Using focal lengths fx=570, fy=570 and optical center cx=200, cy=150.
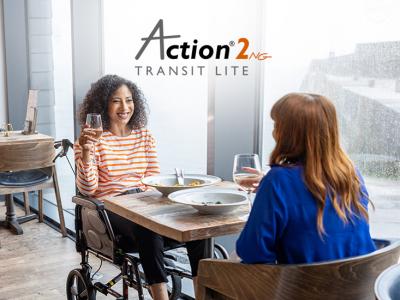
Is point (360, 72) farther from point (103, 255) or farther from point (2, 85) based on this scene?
point (2, 85)

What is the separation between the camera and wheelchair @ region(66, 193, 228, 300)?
2.32m

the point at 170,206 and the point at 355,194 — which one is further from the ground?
the point at 355,194

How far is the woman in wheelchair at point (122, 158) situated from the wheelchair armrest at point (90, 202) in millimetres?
77

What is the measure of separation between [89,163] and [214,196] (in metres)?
0.69

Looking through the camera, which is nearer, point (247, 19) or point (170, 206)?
point (170, 206)

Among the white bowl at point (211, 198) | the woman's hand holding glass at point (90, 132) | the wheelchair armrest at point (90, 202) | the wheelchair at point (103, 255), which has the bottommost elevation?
the wheelchair at point (103, 255)

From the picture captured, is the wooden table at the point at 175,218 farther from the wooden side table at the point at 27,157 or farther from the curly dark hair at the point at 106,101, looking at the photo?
the wooden side table at the point at 27,157

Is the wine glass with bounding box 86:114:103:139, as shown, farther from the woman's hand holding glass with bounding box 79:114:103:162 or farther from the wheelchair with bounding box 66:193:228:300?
the wheelchair with bounding box 66:193:228:300

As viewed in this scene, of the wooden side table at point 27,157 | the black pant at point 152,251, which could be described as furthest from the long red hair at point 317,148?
the wooden side table at point 27,157

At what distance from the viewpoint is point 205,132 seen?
9.66ft

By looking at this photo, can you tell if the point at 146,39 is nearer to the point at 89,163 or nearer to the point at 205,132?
the point at 205,132

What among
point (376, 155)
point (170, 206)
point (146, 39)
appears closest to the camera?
point (170, 206)

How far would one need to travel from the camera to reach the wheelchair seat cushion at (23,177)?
13.5ft

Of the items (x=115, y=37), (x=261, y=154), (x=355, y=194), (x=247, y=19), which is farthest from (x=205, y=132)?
(x=355, y=194)
